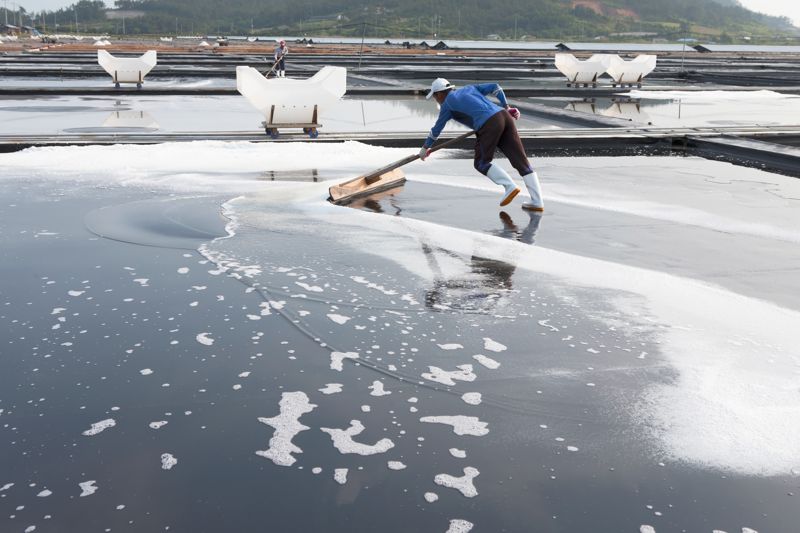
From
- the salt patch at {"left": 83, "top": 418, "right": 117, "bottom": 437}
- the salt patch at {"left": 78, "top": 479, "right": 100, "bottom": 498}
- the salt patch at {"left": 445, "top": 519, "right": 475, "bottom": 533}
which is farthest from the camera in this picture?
the salt patch at {"left": 83, "top": 418, "right": 117, "bottom": 437}

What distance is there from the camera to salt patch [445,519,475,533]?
2.80 metres

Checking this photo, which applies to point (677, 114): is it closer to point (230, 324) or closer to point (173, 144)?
point (173, 144)

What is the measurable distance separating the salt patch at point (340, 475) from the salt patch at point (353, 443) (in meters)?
0.14

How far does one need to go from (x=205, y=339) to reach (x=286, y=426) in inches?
44.9

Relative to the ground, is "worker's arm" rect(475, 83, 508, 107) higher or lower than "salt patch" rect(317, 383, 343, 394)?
higher

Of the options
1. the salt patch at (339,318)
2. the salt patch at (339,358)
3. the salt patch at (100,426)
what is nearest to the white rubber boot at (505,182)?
the salt patch at (339,318)

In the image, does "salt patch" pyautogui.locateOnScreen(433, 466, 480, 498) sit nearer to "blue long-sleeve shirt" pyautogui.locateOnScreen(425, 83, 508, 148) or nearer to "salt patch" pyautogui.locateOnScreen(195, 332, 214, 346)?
"salt patch" pyautogui.locateOnScreen(195, 332, 214, 346)

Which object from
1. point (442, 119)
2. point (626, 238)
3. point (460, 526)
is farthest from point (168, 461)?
point (442, 119)

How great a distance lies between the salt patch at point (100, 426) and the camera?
3395 mm

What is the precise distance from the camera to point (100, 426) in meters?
3.45

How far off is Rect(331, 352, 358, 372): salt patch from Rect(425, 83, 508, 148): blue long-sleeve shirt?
3830mm

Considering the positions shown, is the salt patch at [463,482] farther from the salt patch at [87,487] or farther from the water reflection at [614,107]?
the water reflection at [614,107]

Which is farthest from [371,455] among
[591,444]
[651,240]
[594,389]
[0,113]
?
[0,113]

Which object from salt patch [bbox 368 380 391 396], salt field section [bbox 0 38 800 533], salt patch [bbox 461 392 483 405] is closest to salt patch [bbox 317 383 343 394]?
salt field section [bbox 0 38 800 533]
